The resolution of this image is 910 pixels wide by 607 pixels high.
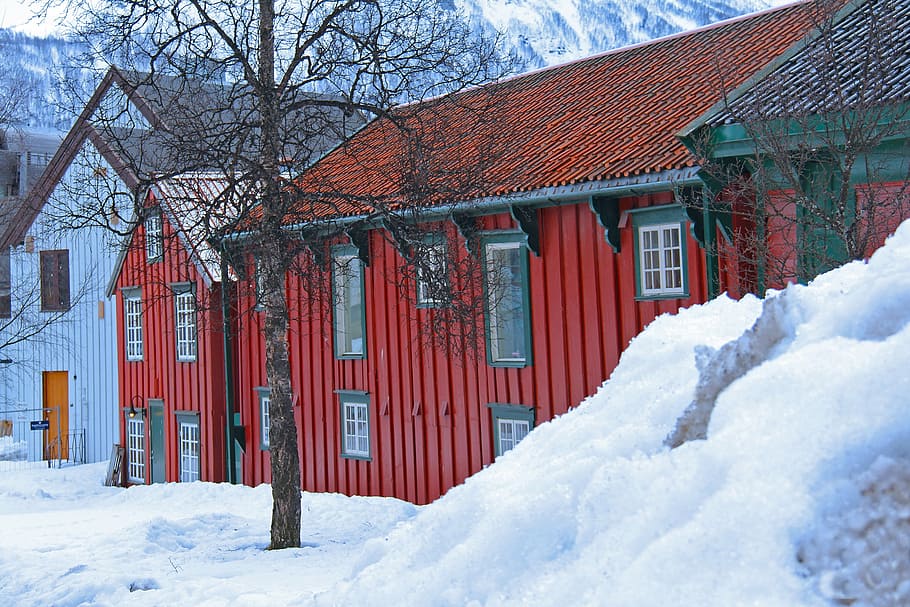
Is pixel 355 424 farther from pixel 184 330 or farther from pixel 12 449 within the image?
pixel 12 449

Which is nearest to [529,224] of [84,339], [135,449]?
[135,449]

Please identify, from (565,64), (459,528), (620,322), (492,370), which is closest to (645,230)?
(620,322)

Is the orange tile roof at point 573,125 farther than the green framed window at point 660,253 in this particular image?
Yes

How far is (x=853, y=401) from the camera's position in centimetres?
292

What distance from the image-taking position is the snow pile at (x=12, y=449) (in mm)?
30828

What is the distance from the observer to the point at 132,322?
24641 millimetres

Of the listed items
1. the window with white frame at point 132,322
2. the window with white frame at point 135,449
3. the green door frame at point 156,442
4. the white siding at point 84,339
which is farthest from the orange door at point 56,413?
the green door frame at point 156,442

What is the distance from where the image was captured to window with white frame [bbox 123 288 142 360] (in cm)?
2430

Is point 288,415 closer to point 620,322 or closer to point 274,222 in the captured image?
point 274,222

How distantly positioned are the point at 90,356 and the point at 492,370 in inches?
616

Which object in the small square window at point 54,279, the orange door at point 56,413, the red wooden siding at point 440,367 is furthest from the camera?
the small square window at point 54,279

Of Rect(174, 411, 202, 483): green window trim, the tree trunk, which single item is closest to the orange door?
Rect(174, 411, 202, 483): green window trim

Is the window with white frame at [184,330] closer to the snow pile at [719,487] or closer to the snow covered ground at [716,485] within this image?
the snow covered ground at [716,485]

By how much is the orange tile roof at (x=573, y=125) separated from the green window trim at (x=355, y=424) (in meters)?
3.20
